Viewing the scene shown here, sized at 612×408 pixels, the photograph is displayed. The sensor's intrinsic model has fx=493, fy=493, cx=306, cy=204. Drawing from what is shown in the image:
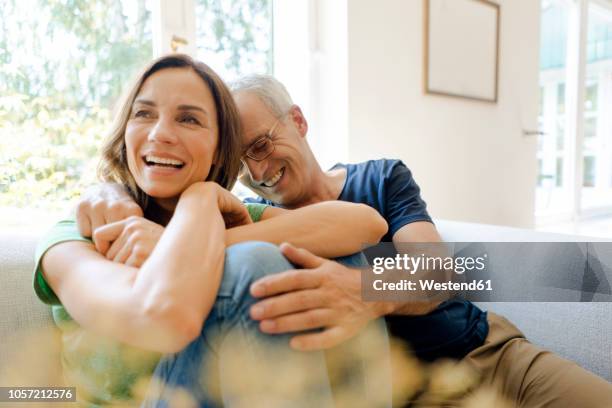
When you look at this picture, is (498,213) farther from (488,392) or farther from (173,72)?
(173,72)

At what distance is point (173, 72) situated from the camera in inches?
38.1

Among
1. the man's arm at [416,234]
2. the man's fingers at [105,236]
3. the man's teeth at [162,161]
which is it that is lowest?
the man's arm at [416,234]

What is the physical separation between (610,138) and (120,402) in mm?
5817

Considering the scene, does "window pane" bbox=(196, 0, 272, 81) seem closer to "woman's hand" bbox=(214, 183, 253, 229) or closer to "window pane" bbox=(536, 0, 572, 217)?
"woman's hand" bbox=(214, 183, 253, 229)

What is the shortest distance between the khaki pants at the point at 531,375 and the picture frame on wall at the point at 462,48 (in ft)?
6.05

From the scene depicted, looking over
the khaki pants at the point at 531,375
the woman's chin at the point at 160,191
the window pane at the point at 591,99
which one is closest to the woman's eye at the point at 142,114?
the woman's chin at the point at 160,191

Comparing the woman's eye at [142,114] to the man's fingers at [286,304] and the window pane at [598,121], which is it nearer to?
the man's fingers at [286,304]

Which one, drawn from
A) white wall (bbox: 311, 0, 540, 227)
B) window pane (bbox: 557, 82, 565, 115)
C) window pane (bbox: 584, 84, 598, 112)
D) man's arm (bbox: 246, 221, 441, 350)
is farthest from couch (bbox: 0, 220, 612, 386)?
window pane (bbox: 584, 84, 598, 112)

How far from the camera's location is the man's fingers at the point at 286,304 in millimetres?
638

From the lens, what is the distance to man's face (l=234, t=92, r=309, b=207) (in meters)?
1.25

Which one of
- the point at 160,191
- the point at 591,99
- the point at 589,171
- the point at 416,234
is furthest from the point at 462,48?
the point at 589,171

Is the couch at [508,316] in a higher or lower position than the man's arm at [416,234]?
lower

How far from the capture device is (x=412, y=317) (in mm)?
1026

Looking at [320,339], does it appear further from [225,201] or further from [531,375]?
[531,375]
